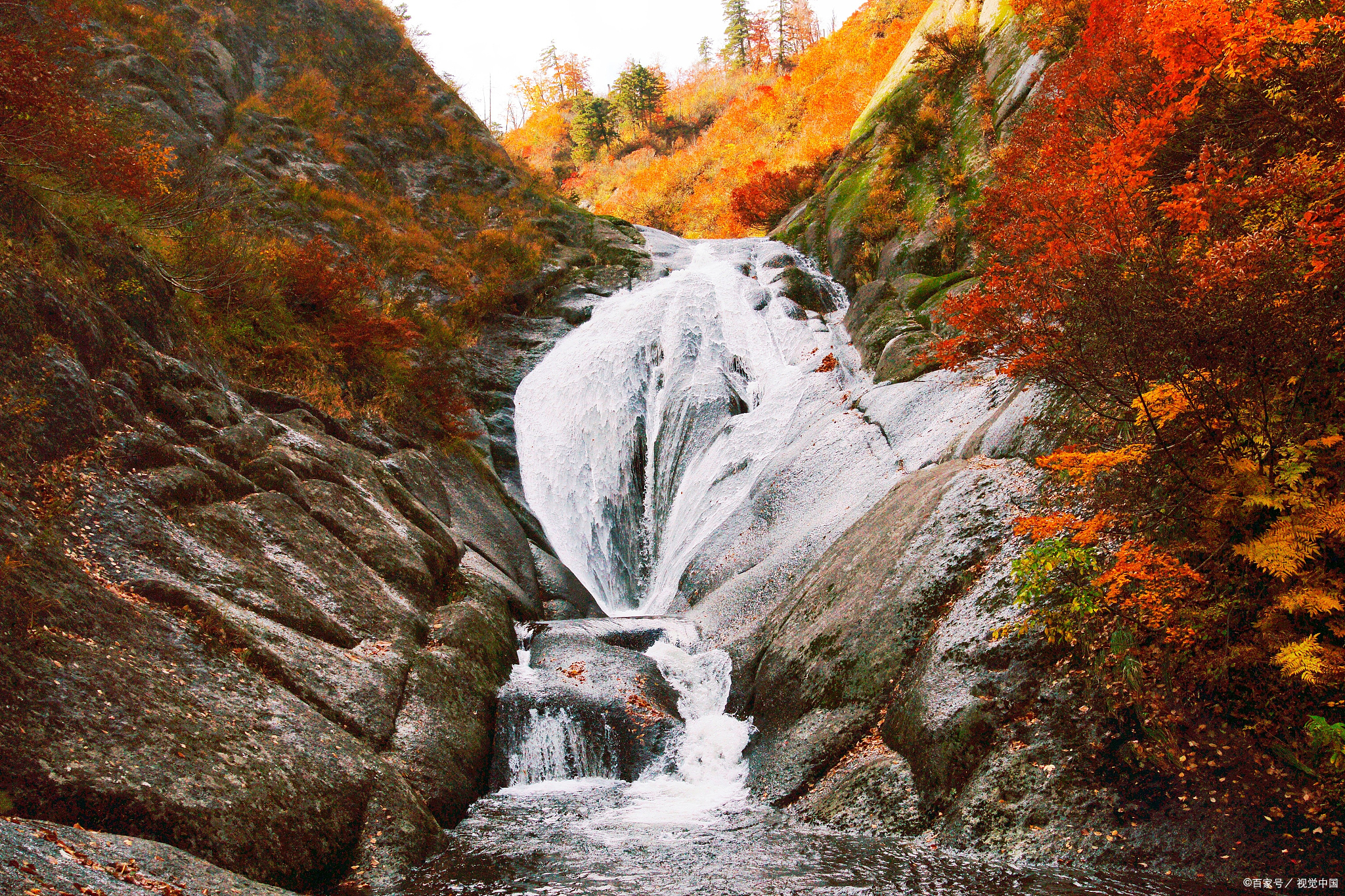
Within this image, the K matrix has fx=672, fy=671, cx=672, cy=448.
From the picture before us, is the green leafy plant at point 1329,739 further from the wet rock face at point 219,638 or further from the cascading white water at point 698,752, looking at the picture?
the wet rock face at point 219,638

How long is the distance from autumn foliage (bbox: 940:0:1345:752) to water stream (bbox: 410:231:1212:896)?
5.61 feet

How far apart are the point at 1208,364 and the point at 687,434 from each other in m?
11.2

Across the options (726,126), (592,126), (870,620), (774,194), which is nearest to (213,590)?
(870,620)

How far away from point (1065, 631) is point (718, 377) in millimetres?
11721

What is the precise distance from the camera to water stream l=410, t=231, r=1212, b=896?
16.4ft

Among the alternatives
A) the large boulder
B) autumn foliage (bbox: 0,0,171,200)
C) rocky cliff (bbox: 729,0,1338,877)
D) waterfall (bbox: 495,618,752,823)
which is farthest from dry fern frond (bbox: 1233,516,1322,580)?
autumn foliage (bbox: 0,0,171,200)

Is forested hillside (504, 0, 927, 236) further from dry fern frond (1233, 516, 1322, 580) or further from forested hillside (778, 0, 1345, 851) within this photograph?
dry fern frond (1233, 516, 1322, 580)

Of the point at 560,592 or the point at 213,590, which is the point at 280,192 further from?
the point at 213,590

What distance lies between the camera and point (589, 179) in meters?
48.0

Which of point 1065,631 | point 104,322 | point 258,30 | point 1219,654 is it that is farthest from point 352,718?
point 258,30

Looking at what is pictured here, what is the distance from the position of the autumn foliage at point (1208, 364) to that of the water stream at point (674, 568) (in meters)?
1.71

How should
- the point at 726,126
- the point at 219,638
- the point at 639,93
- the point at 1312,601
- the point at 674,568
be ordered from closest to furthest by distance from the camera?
the point at 1312,601 → the point at 219,638 → the point at 674,568 → the point at 726,126 → the point at 639,93

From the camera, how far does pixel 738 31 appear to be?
202 feet

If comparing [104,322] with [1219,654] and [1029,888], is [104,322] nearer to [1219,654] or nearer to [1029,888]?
[1029,888]
